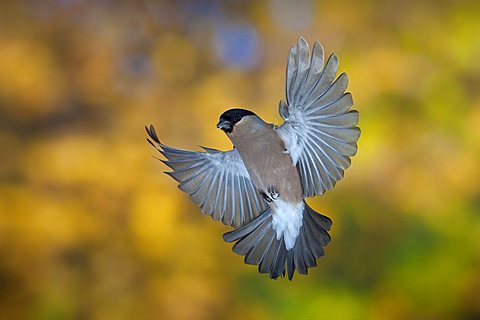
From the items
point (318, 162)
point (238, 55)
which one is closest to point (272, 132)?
point (318, 162)

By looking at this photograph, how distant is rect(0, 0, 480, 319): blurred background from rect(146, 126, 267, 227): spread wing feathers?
22cm

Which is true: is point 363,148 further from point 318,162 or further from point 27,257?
point 27,257

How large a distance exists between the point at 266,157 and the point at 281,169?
0.04 metres

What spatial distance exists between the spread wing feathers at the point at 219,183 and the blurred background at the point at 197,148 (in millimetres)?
218

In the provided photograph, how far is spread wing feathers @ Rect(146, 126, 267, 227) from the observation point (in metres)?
1.30

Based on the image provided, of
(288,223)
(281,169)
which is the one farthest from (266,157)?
(288,223)

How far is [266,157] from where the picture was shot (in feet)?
4.14

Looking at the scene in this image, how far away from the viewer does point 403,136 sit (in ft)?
5.24

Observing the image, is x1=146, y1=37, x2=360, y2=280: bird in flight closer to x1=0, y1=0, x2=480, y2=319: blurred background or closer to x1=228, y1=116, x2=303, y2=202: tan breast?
x1=228, y1=116, x2=303, y2=202: tan breast

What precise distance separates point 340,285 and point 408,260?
16cm

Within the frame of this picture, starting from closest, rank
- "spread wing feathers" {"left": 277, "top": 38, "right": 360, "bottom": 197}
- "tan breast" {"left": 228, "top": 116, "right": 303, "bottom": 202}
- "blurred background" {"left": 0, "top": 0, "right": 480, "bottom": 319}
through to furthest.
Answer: "spread wing feathers" {"left": 277, "top": 38, "right": 360, "bottom": 197} → "tan breast" {"left": 228, "top": 116, "right": 303, "bottom": 202} → "blurred background" {"left": 0, "top": 0, "right": 480, "bottom": 319}

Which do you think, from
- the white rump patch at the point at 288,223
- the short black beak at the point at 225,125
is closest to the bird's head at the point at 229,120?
the short black beak at the point at 225,125

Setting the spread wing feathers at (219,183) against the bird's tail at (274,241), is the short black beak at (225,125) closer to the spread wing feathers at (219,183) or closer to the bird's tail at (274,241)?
the spread wing feathers at (219,183)

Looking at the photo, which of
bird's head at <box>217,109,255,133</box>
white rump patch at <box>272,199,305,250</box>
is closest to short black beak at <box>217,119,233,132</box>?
bird's head at <box>217,109,255,133</box>
